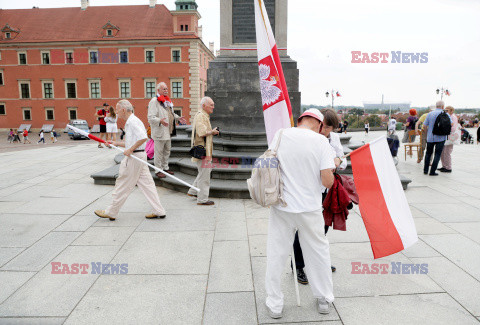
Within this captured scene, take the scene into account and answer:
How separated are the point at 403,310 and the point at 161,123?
224 inches

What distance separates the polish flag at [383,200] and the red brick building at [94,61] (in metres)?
40.4

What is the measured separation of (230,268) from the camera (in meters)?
3.78

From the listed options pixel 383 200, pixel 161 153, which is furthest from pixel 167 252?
pixel 161 153

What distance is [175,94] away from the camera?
4319 cm

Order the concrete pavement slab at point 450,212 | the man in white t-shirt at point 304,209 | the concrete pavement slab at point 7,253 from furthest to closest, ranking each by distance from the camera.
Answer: the concrete pavement slab at point 450,212, the concrete pavement slab at point 7,253, the man in white t-shirt at point 304,209

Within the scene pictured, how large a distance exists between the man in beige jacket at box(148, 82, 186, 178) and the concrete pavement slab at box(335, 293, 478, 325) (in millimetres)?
5226

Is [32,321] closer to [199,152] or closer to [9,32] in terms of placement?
[199,152]

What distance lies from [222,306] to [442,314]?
6.07 feet

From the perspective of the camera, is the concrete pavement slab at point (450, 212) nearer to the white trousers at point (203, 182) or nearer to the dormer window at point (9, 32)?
the white trousers at point (203, 182)

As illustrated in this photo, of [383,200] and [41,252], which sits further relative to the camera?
[41,252]

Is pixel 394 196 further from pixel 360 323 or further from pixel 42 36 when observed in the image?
pixel 42 36

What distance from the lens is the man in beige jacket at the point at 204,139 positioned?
588 cm

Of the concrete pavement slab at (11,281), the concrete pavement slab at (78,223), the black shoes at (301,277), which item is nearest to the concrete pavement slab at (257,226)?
the black shoes at (301,277)

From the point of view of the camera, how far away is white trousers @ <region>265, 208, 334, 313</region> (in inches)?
114
